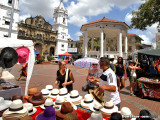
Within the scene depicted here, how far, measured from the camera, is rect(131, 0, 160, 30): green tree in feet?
34.7

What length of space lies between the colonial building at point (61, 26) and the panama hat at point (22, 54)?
39.0 metres

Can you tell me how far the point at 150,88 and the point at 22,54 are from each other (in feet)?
20.2

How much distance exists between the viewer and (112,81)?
220 centimetres

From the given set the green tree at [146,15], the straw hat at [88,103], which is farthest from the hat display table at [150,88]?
the green tree at [146,15]

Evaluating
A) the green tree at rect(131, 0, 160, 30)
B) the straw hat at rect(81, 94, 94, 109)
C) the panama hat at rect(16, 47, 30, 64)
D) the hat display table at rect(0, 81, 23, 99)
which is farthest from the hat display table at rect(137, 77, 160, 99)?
the green tree at rect(131, 0, 160, 30)

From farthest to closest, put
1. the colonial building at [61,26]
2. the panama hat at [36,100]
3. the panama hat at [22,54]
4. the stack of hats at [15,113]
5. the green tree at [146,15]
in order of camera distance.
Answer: the colonial building at [61,26] < the green tree at [146,15] < the panama hat at [22,54] < the panama hat at [36,100] < the stack of hats at [15,113]

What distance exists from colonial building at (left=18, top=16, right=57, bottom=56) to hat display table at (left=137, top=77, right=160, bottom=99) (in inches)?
1448

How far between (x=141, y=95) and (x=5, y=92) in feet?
20.0

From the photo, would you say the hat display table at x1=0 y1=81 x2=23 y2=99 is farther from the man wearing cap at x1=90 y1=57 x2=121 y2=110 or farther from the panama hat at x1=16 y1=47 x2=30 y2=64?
the man wearing cap at x1=90 y1=57 x2=121 y2=110

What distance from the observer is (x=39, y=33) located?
39.3 m

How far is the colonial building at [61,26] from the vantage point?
41.9 m

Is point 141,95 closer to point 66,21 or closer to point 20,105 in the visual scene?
point 20,105

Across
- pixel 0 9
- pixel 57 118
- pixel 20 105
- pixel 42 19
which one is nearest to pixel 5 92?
pixel 20 105

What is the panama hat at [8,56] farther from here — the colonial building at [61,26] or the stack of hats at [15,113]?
the colonial building at [61,26]
